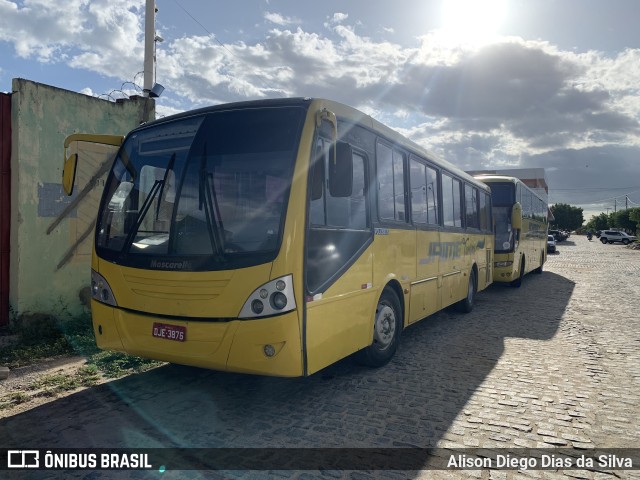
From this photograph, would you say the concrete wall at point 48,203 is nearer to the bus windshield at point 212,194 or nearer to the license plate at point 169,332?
the bus windshield at point 212,194

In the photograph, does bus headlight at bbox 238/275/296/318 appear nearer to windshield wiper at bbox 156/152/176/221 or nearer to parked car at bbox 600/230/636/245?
windshield wiper at bbox 156/152/176/221

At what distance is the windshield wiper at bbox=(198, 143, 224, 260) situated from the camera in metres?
4.30

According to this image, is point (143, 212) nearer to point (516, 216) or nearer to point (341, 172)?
point (341, 172)

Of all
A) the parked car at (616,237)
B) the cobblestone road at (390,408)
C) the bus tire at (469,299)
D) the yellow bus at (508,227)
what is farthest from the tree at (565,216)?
the cobblestone road at (390,408)

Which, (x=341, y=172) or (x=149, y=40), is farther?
(x=149, y=40)

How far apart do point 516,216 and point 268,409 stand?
1186cm

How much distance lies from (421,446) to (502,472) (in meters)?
0.65

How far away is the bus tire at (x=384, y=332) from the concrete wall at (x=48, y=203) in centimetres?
541

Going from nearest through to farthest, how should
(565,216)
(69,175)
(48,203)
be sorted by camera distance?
(69,175) → (48,203) → (565,216)

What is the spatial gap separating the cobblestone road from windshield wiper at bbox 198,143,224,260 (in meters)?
1.68

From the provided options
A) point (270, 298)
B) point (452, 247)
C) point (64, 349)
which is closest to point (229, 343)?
point (270, 298)

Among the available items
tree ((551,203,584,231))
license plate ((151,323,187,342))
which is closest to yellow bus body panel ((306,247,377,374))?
license plate ((151,323,187,342))

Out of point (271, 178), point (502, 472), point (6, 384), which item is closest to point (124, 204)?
point (271, 178)

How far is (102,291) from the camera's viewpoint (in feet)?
16.6
